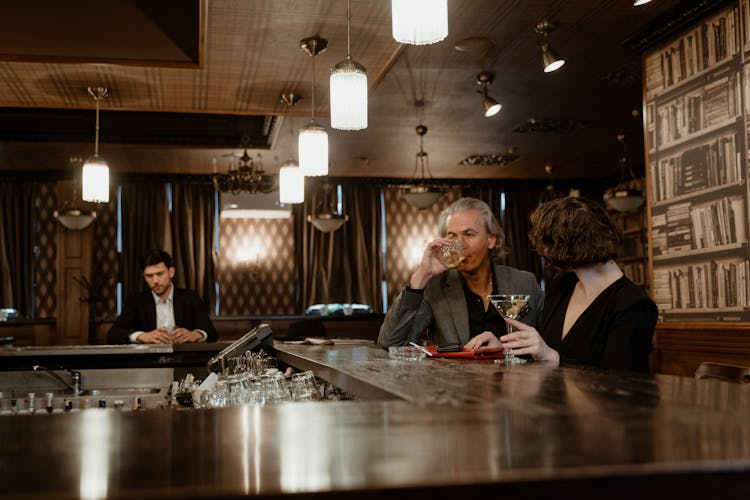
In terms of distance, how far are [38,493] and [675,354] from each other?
4845mm

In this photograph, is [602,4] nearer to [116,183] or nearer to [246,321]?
[246,321]

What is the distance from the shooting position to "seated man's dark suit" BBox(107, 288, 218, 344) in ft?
17.2

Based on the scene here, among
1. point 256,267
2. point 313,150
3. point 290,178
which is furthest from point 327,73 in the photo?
point 256,267

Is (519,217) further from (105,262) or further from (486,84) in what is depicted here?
(105,262)

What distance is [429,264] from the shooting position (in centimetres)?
286

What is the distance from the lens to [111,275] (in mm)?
10453

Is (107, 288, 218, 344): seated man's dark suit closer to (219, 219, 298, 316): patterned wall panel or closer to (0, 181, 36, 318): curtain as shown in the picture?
(219, 219, 298, 316): patterned wall panel

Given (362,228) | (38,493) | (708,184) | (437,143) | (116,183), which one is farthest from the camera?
(362,228)

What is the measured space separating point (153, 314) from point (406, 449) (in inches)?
189

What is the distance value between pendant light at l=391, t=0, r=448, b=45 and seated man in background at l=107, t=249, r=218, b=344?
3.22 metres

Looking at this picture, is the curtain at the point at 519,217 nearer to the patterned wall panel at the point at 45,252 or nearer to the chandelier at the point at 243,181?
the chandelier at the point at 243,181

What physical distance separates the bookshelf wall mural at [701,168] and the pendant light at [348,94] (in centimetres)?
245

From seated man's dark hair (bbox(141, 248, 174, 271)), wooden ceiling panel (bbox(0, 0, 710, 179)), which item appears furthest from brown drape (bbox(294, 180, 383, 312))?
seated man's dark hair (bbox(141, 248, 174, 271))

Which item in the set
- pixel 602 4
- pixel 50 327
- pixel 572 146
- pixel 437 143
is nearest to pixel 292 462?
pixel 602 4
